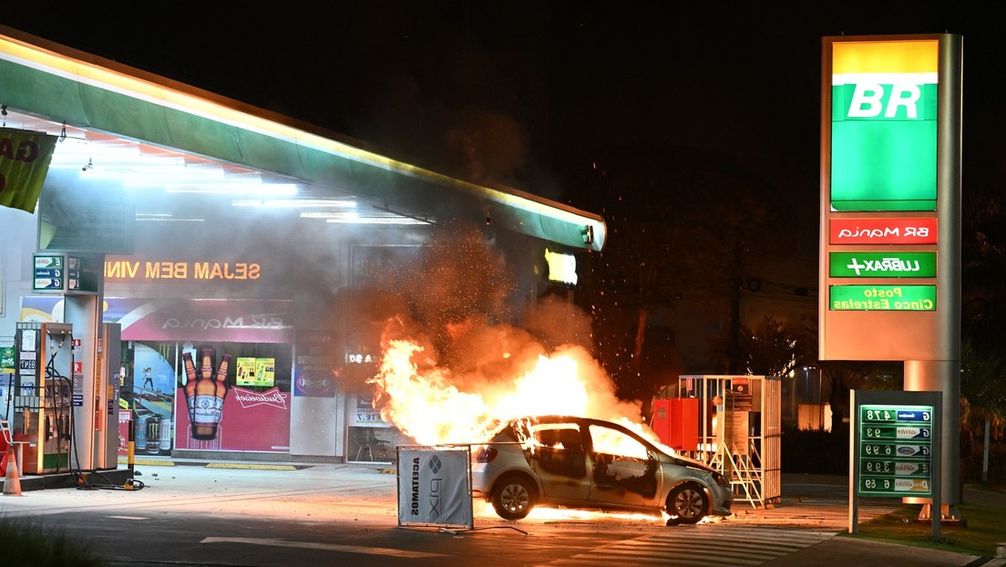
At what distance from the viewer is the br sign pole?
18453 mm

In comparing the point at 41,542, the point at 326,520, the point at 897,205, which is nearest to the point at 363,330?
the point at 326,520

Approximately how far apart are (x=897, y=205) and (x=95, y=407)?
13993mm

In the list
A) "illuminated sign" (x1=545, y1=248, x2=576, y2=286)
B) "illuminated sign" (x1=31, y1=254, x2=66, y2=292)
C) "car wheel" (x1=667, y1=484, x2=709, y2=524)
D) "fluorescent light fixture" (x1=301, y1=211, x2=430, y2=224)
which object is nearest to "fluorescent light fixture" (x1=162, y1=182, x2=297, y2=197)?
"illuminated sign" (x1=31, y1=254, x2=66, y2=292)

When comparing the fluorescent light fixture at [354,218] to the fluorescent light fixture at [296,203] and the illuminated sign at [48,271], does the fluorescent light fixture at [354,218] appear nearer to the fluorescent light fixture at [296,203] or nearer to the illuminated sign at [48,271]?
the fluorescent light fixture at [296,203]

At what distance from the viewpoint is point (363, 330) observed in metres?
28.3

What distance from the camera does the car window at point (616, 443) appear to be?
17.7 metres

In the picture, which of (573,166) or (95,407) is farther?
(573,166)

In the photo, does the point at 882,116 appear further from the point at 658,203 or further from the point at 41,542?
the point at 658,203

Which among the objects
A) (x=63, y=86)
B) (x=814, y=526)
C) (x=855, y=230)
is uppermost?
(x=63, y=86)

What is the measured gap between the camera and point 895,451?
17219mm

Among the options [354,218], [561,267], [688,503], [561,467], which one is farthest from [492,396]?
[561,267]

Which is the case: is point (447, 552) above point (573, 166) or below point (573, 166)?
below

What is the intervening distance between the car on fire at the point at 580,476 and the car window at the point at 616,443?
0.03 metres

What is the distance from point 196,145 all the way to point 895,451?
10.9 m
